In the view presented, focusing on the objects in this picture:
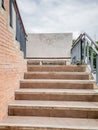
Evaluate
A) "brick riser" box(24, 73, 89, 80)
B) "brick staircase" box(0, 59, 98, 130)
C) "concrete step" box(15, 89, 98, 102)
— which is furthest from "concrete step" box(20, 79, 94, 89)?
"concrete step" box(15, 89, 98, 102)

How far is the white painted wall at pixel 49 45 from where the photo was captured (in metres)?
12.3

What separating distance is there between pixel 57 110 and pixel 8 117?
2.61ft

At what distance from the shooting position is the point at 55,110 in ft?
11.0

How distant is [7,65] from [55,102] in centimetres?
107

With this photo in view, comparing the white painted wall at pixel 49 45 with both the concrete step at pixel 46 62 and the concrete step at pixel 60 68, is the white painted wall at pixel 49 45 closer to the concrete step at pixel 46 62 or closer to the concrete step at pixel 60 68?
the concrete step at pixel 46 62

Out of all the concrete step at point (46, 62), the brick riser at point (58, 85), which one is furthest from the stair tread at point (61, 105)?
the concrete step at point (46, 62)

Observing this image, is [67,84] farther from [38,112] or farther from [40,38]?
[40,38]

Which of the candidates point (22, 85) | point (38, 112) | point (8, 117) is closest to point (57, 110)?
point (38, 112)

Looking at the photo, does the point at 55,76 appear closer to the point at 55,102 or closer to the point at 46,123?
the point at 55,102

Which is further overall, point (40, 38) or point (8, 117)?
point (40, 38)

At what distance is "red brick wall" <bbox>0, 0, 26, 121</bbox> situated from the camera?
319 centimetres

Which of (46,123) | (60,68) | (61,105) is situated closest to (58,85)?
(60,68)

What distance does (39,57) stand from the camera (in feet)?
40.0

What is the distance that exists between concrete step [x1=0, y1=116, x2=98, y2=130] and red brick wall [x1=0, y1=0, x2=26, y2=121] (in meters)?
0.21
